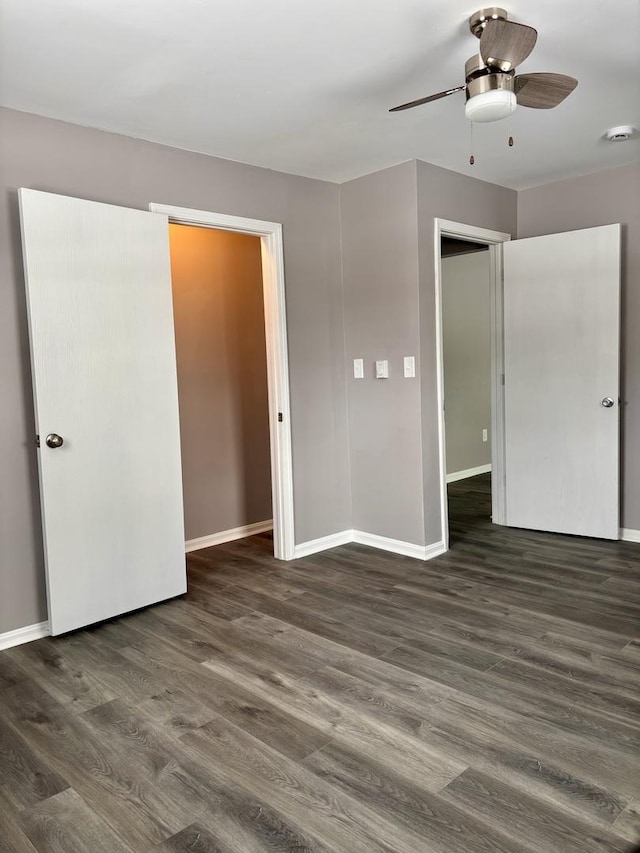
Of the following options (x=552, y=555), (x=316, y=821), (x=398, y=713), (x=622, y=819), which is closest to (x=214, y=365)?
(x=552, y=555)

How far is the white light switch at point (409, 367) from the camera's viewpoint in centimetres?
398

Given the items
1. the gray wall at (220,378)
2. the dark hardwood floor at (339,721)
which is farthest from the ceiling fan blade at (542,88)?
the gray wall at (220,378)

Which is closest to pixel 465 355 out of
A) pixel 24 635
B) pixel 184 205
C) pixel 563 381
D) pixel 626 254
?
pixel 563 381

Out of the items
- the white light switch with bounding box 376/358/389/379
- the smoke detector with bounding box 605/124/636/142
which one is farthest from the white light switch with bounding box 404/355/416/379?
the smoke detector with bounding box 605/124/636/142

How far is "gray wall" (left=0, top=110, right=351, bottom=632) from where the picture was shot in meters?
2.97

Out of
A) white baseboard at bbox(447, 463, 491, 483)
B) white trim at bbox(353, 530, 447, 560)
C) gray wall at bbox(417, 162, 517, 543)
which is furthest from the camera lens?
white baseboard at bbox(447, 463, 491, 483)

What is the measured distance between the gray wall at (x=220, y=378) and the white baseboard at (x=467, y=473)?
7.69 feet

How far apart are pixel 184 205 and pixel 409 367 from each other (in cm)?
163

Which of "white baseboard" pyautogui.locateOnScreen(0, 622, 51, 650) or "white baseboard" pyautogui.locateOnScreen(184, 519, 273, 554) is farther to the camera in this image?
"white baseboard" pyautogui.locateOnScreen(184, 519, 273, 554)

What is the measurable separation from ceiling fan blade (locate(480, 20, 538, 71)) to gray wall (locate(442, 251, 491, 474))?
173 inches

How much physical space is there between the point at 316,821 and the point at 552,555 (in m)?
2.73

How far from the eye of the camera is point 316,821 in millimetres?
1769

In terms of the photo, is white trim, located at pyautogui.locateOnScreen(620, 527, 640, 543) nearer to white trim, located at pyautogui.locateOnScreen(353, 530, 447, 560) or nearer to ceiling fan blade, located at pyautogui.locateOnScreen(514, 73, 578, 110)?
white trim, located at pyautogui.locateOnScreen(353, 530, 447, 560)

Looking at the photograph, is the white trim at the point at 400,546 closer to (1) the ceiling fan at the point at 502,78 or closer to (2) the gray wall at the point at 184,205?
(2) the gray wall at the point at 184,205
